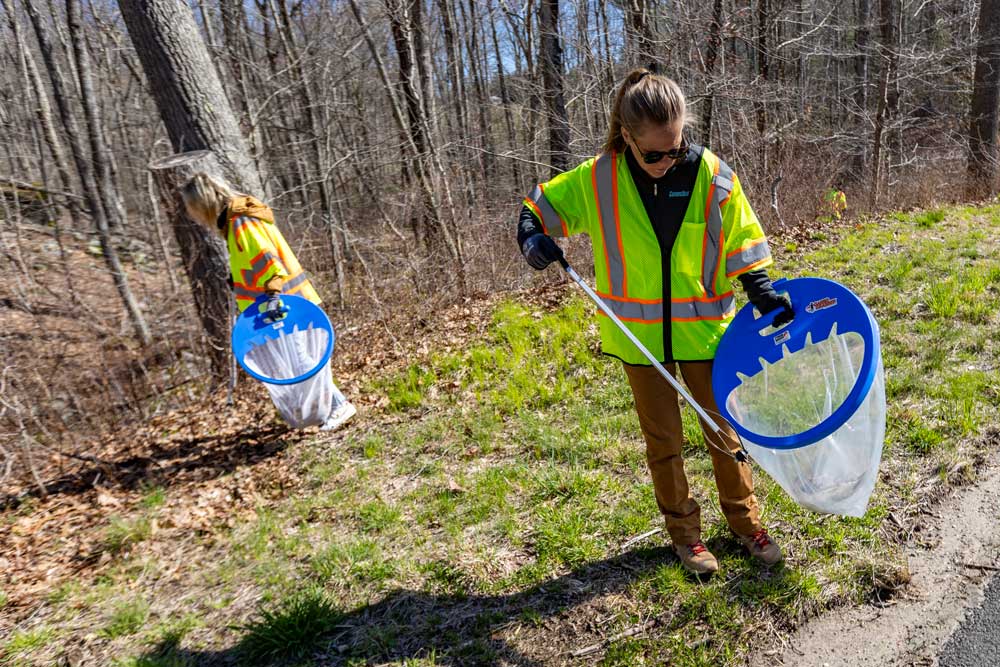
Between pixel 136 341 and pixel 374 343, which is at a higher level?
pixel 136 341

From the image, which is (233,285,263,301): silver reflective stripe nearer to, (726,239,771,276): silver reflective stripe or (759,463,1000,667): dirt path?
(726,239,771,276): silver reflective stripe

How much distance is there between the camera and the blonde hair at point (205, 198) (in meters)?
4.44

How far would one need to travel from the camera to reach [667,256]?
247cm

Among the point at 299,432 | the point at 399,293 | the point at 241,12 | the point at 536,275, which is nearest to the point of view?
the point at 299,432

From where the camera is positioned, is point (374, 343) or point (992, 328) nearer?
point (992, 328)

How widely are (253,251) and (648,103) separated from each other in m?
3.17

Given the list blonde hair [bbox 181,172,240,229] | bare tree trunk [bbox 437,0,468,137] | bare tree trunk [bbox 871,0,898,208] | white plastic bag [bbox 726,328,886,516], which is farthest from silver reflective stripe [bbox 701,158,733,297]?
bare tree trunk [bbox 437,0,468,137]

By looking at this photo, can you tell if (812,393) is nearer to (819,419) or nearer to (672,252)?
(819,419)

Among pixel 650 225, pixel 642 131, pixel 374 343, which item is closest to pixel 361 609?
pixel 650 225

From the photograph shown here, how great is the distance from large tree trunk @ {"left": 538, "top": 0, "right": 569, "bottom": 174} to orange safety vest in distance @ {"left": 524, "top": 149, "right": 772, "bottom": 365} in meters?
6.90

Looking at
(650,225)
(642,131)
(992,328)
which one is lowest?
(992,328)

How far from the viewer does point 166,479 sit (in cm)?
462

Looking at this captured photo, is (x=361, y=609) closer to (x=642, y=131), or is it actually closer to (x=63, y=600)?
(x=63, y=600)

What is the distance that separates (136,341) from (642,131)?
5600 mm
